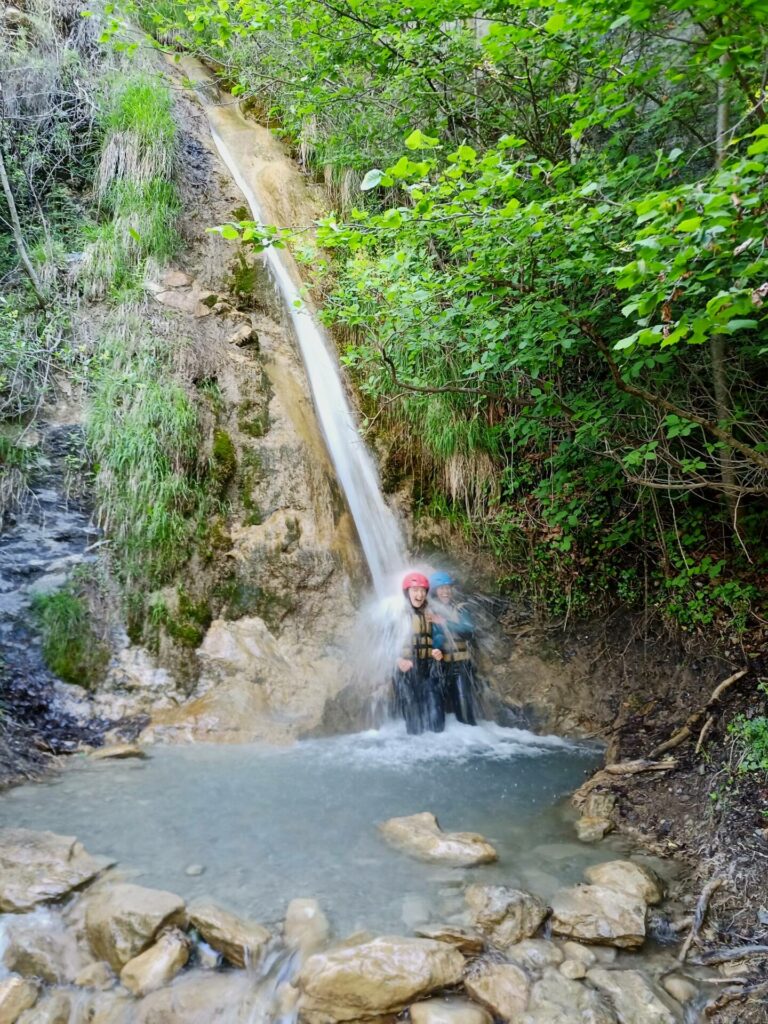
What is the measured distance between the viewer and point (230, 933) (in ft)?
8.40

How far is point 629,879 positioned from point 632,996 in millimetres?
656

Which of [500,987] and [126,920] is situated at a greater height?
[126,920]

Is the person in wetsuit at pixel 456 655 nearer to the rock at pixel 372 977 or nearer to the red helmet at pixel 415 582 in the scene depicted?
the red helmet at pixel 415 582

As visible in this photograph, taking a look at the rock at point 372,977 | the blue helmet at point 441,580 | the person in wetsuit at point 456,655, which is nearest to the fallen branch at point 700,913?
the rock at point 372,977

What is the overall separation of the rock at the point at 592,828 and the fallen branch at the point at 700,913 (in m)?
0.69

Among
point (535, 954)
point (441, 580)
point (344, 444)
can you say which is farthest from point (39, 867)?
point (344, 444)

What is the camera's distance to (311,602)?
17.9ft

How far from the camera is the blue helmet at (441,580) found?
5.81 m

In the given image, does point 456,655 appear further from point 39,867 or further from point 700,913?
point 39,867

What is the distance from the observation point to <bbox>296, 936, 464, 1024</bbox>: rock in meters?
2.28

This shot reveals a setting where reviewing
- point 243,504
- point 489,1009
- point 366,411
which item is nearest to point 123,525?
point 243,504

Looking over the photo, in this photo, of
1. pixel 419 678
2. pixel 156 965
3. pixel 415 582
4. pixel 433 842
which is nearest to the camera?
pixel 156 965

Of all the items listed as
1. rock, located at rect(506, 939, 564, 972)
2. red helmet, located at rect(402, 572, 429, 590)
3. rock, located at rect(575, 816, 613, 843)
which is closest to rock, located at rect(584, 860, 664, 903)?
rock, located at rect(575, 816, 613, 843)

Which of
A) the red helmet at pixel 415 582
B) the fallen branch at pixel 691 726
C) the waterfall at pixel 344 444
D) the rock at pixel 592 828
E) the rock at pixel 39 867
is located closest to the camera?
the rock at pixel 39 867
